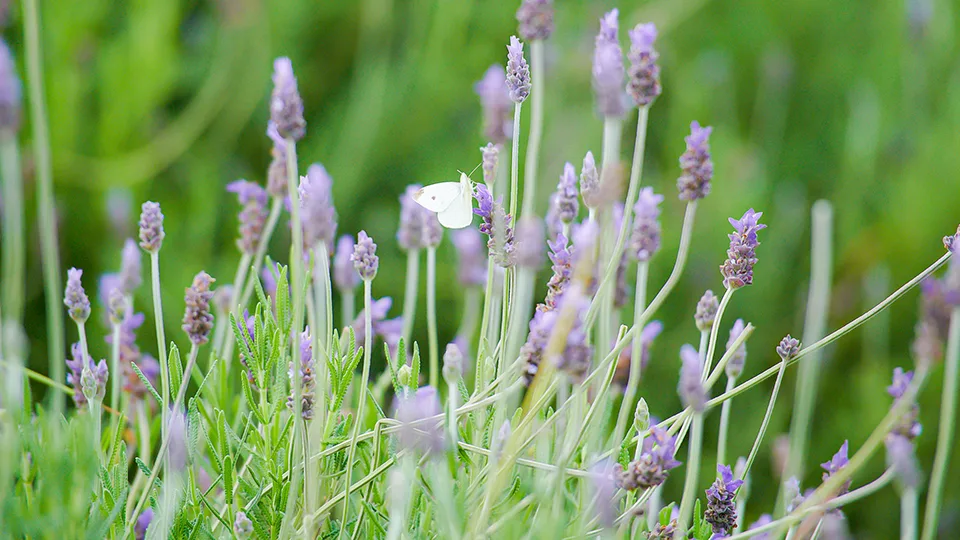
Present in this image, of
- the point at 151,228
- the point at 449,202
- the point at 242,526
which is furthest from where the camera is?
the point at 449,202

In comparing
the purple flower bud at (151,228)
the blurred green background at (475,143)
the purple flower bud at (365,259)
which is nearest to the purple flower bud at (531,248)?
the purple flower bud at (365,259)

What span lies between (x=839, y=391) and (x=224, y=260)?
133 cm

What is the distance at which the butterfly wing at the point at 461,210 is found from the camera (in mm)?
829

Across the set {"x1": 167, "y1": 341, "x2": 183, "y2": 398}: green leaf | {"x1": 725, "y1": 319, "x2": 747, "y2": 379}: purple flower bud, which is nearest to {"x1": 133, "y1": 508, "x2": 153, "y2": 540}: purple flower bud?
{"x1": 167, "y1": 341, "x2": 183, "y2": 398}: green leaf

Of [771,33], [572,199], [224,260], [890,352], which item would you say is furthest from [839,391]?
[572,199]

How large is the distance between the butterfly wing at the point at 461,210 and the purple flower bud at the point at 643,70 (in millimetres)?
224

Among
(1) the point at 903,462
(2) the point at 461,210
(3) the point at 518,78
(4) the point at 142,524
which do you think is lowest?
(4) the point at 142,524

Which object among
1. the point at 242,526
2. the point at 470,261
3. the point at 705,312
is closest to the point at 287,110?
the point at 242,526

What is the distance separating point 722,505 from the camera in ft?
2.21

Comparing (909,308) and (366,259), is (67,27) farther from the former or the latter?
(909,308)

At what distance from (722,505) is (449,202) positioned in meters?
0.33

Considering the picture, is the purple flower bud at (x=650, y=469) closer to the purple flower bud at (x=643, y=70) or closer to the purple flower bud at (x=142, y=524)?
the purple flower bud at (x=643, y=70)

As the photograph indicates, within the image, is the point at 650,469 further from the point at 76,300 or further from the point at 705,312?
the point at 76,300

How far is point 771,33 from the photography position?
263 cm
